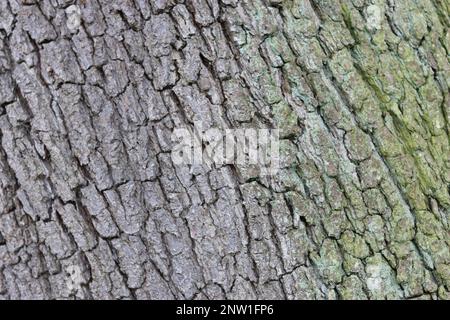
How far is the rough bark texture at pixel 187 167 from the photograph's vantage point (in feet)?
5.52

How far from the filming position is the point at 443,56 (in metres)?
1.87

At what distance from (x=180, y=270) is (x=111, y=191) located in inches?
11.3

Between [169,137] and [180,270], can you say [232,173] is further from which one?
[180,270]

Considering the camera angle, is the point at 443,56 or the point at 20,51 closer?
the point at 20,51

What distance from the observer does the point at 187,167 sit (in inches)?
66.9

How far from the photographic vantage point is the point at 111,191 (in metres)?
1.69

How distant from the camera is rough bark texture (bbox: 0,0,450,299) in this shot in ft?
5.52

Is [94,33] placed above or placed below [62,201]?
above

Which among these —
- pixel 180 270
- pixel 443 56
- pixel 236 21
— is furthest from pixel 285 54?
pixel 180 270

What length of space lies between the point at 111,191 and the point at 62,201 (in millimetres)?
135

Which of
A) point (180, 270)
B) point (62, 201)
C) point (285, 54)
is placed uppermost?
point (285, 54)
